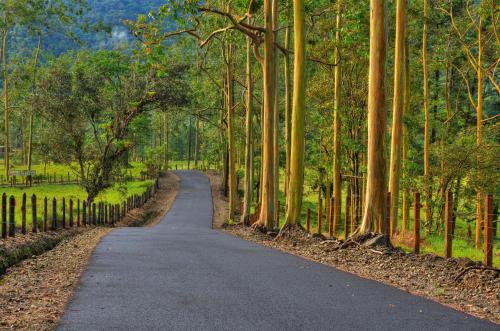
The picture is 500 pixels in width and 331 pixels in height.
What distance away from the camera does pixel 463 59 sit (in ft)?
117

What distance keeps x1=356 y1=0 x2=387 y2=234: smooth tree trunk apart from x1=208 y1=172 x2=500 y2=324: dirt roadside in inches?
32.9

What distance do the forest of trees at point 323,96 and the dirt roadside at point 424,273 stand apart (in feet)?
3.88

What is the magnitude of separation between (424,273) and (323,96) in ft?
74.3

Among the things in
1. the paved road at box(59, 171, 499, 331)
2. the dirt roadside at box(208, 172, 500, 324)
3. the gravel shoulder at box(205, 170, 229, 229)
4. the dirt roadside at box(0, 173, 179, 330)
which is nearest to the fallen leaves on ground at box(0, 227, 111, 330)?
the dirt roadside at box(0, 173, 179, 330)

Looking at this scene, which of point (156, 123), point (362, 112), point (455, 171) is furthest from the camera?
point (156, 123)

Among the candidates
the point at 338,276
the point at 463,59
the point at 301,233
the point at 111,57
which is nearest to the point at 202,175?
the point at 111,57

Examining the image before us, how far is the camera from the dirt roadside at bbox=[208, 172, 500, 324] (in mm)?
8008

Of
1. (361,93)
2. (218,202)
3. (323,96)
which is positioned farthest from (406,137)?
(218,202)

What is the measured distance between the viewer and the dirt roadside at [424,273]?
26.3ft

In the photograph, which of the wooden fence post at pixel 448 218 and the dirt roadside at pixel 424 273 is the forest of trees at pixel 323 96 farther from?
the wooden fence post at pixel 448 218

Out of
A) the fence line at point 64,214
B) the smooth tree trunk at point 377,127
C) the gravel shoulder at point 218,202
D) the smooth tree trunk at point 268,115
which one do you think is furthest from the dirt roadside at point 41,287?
the gravel shoulder at point 218,202

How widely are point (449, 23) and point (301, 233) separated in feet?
74.4

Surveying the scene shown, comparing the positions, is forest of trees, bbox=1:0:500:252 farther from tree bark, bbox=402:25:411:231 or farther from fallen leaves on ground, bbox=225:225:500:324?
fallen leaves on ground, bbox=225:225:500:324

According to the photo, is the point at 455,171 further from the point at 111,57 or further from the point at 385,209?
the point at 111,57
